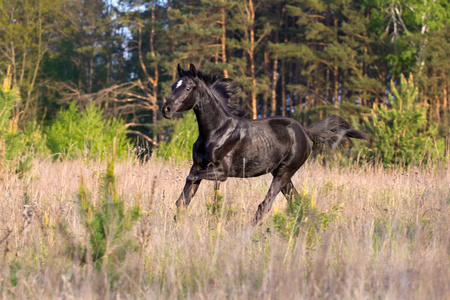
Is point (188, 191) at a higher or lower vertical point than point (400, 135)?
lower

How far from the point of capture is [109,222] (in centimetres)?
327

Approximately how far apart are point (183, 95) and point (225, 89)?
70cm

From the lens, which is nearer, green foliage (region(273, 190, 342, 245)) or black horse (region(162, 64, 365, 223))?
green foliage (region(273, 190, 342, 245))

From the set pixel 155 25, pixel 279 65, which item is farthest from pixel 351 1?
pixel 155 25

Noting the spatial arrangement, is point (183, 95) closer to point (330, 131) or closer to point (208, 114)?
point (208, 114)

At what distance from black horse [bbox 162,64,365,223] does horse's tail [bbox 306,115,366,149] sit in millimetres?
395

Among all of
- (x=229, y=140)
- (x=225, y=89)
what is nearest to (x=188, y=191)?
(x=229, y=140)

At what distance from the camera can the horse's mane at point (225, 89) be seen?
210 inches

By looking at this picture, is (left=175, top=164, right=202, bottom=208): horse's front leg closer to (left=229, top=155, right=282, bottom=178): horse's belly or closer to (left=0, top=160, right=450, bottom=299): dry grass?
(left=0, top=160, right=450, bottom=299): dry grass

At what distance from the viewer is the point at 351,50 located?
28.5m

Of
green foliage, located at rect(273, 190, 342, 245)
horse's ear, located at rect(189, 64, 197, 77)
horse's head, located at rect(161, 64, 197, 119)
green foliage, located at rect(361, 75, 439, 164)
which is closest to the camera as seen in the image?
green foliage, located at rect(273, 190, 342, 245)

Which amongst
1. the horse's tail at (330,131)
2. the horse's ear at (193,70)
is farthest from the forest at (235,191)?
the horse's ear at (193,70)

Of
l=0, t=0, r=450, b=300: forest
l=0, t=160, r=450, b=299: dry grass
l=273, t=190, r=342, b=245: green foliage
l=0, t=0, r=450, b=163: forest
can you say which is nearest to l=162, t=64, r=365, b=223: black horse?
l=0, t=0, r=450, b=300: forest

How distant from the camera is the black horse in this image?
5066 mm
